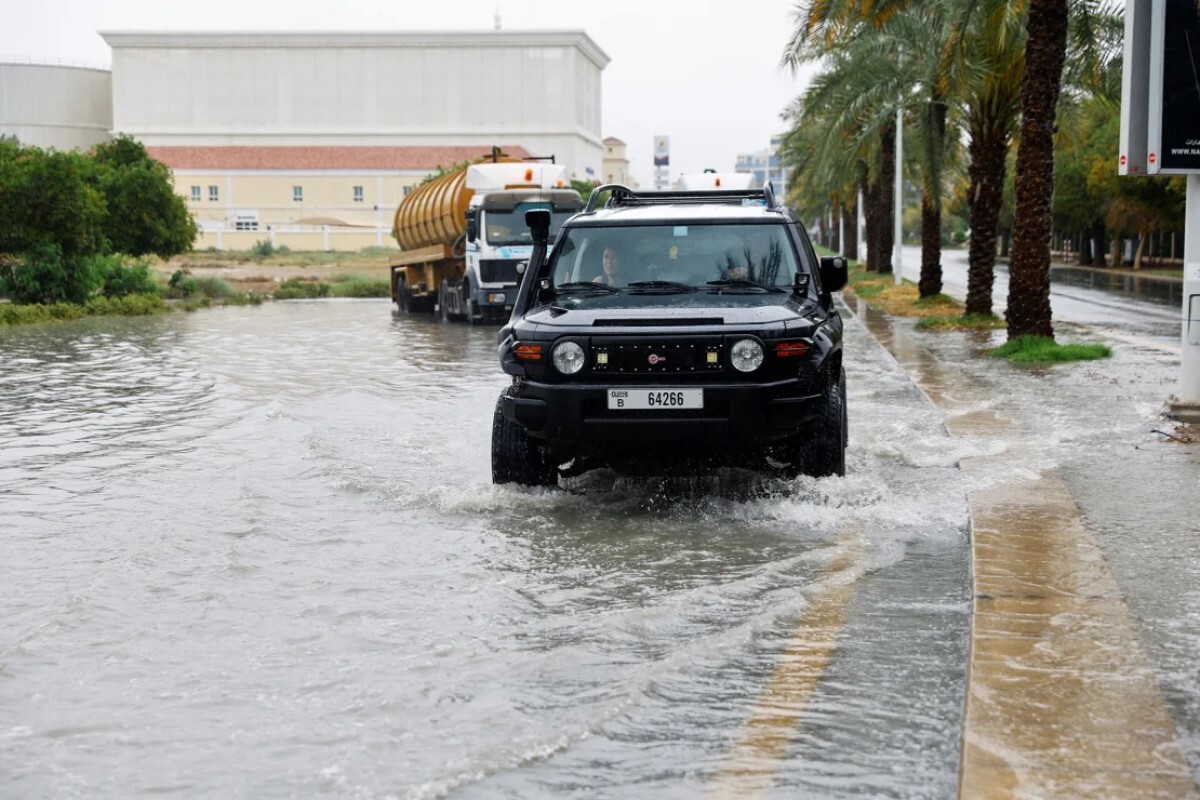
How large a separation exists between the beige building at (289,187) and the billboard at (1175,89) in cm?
9156

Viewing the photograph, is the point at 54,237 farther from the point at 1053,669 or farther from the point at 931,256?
the point at 1053,669

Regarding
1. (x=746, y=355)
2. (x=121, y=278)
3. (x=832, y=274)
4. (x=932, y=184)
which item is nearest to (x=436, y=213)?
(x=121, y=278)

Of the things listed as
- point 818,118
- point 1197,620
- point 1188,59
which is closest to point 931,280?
point 818,118

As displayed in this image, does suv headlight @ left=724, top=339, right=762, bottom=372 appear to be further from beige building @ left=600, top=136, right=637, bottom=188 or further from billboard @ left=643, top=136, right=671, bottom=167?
beige building @ left=600, top=136, right=637, bottom=188

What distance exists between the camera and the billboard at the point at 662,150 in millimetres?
132500

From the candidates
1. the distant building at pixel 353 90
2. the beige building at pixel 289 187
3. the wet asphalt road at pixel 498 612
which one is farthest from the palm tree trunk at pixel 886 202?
the distant building at pixel 353 90

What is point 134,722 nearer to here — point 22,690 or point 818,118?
point 22,690

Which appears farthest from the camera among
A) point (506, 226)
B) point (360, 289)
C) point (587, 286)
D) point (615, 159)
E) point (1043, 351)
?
point (615, 159)

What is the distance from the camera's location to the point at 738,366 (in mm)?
8289

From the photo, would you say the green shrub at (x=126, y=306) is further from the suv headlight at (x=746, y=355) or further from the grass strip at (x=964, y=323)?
the suv headlight at (x=746, y=355)

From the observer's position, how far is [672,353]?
27.3ft

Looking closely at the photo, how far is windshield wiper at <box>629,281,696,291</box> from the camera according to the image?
927cm

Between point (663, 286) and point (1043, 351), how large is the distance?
32.8 feet

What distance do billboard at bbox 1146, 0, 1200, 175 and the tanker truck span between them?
53.2 ft
